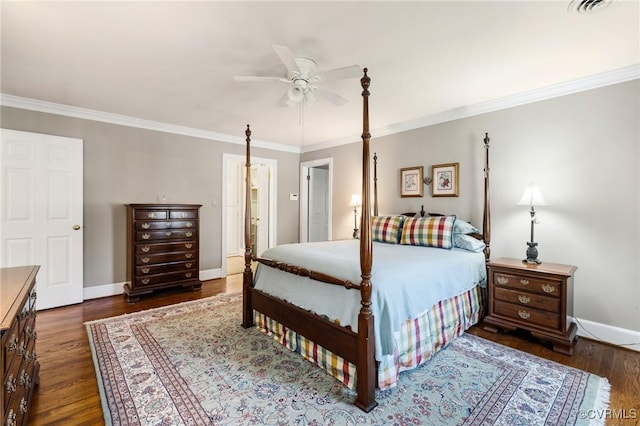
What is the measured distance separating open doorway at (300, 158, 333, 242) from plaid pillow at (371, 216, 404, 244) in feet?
7.06

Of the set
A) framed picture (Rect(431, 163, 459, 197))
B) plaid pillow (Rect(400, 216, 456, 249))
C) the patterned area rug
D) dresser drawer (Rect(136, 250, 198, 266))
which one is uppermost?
framed picture (Rect(431, 163, 459, 197))

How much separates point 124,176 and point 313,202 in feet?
10.6

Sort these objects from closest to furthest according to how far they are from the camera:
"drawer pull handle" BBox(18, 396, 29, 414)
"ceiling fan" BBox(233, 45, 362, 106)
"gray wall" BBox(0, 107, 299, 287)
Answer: "drawer pull handle" BBox(18, 396, 29, 414), "ceiling fan" BBox(233, 45, 362, 106), "gray wall" BBox(0, 107, 299, 287)

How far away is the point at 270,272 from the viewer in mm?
2734

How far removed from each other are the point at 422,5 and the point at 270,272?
2.30 m

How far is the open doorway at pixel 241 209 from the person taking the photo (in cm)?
503

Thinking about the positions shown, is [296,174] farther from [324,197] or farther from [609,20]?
[609,20]

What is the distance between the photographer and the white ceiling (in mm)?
1811

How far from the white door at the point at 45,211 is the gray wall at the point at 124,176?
0.19 metres

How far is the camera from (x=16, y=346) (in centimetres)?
142


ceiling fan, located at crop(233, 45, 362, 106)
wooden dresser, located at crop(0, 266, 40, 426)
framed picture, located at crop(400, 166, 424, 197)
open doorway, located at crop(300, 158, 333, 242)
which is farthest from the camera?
open doorway, located at crop(300, 158, 333, 242)

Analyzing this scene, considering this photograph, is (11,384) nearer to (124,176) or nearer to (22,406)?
(22,406)

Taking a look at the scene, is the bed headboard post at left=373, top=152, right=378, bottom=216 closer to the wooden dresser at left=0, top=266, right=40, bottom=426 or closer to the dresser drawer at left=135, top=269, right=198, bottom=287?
the dresser drawer at left=135, top=269, right=198, bottom=287

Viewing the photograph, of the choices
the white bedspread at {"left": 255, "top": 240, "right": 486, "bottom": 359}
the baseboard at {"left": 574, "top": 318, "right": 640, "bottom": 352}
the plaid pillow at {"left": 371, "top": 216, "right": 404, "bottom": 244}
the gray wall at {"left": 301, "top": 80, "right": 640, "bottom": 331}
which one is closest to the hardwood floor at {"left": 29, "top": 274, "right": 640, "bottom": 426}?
the baseboard at {"left": 574, "top": 318, "right": 640, "bottom": 352}
